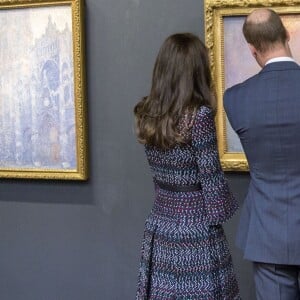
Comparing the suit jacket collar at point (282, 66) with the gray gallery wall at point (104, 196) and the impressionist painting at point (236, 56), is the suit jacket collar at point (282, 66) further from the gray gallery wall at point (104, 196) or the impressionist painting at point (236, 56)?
the gray gallery wall at point (104, 196)

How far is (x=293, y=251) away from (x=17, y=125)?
1.38 metres

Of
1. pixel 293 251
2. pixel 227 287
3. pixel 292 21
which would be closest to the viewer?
pixel 293 251

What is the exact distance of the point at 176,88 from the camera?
5.94ft

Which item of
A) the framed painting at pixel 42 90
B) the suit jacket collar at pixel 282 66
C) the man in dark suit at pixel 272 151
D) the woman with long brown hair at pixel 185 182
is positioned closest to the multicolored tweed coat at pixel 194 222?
the woman with long brown hair at pixel 185 182

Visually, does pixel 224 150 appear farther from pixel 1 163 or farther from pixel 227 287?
pixel 1 163

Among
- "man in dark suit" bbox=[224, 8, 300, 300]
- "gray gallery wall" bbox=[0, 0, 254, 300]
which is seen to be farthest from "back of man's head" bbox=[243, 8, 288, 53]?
"gray gallery wall" bbox=[0, 0, 254, 300]

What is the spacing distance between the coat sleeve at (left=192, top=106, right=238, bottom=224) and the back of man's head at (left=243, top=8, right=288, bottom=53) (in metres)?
0.25

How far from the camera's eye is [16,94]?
259cm

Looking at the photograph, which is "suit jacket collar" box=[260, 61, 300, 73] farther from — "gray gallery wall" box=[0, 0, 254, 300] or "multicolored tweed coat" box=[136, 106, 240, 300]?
"gray gallery wall" box=[0, 0, 254, 300]

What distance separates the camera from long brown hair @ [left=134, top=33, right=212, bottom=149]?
1802mm

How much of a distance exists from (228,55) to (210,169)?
0.60m

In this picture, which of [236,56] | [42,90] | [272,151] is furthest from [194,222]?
[42,90]

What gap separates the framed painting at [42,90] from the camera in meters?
2.47

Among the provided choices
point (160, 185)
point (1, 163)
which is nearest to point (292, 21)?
point (160, 185)
